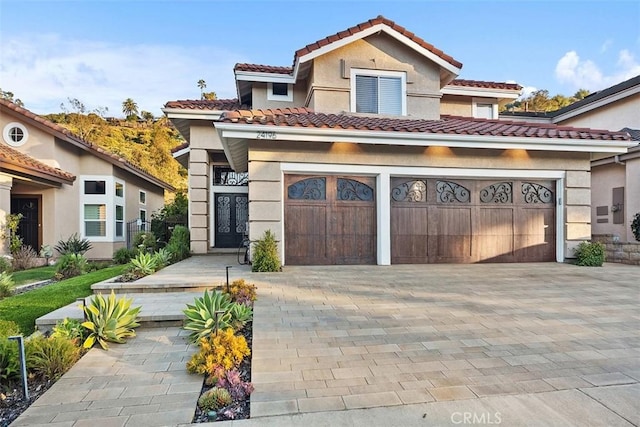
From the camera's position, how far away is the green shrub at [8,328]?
4.47m

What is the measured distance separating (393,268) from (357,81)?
5994 mm

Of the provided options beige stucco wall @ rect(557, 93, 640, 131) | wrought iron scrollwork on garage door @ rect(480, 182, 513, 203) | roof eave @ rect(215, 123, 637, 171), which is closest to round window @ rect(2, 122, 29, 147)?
roof eave @ rect(215, 123, 637, 171)

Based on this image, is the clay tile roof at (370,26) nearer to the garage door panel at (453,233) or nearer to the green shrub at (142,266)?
the garage door panel at (453,233)

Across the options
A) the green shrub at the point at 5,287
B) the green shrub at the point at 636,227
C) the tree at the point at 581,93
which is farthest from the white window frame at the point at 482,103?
the tree at the point at 581,93

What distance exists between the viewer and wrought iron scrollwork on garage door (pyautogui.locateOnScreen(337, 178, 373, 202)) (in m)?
9.22

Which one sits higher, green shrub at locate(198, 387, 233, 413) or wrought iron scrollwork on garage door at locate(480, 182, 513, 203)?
wrought iron scrollwork on garage door at locate(480, 182, 513, 203)

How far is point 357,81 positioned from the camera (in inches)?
431

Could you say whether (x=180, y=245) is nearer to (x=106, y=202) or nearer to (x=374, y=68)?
(x=106, y=202)

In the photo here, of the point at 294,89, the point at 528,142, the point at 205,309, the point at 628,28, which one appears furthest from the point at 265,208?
the point at 628,28

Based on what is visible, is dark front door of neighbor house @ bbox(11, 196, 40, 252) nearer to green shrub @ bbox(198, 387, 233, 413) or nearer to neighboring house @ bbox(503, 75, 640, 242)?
green shrub @ bbox(198, 387, 233, 413)

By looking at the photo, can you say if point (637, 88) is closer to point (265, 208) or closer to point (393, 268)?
point (393, 268)

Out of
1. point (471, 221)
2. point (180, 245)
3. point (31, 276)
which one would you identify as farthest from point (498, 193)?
point (31, 276)

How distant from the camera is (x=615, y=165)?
12.5 metres

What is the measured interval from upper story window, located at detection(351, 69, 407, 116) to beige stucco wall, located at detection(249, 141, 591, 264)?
7.56 ft
